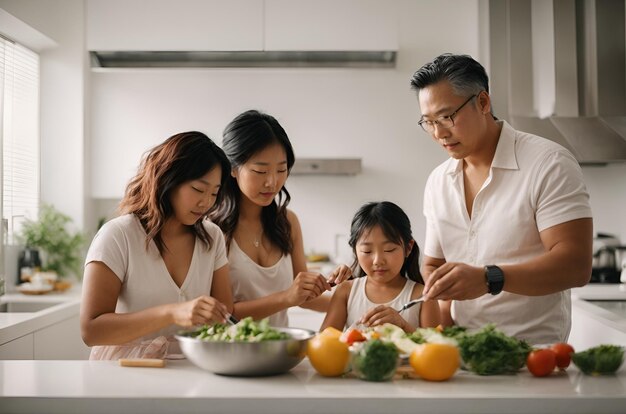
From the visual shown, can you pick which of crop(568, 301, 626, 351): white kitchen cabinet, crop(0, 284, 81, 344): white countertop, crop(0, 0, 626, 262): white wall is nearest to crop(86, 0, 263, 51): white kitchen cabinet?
crop(0, 0, 626, 262): white wall

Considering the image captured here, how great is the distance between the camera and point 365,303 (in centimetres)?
246

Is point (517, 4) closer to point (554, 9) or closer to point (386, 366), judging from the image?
point (554, 9)

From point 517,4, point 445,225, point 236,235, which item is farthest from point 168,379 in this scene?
point 517,4

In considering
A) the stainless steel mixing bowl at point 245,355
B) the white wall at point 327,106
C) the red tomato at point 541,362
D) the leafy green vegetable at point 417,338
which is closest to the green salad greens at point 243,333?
the stainless steel mixing bowl at point 245,355

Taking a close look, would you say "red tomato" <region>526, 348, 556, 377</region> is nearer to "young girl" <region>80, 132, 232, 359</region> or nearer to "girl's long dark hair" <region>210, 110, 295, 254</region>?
"young girl" <region>80, 132, 232, 359</region>

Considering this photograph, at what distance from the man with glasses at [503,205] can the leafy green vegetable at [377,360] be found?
0.48 m

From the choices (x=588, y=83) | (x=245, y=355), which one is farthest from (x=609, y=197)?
(x=245, y=355)

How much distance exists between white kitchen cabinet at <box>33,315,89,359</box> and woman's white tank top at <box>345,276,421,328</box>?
1594 millimetres

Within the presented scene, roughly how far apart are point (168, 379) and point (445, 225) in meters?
1.03

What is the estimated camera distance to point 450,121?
2066 mm

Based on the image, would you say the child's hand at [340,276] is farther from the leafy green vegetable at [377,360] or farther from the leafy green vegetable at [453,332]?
the leafy green vegetable at [377,360]

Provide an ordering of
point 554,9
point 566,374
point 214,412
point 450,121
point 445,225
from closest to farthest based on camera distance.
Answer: point 214,412
point 566,374
point 450,121
point 445,225
point 554,9

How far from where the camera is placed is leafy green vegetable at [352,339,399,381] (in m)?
1.56

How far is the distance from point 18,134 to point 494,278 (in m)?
3.50
